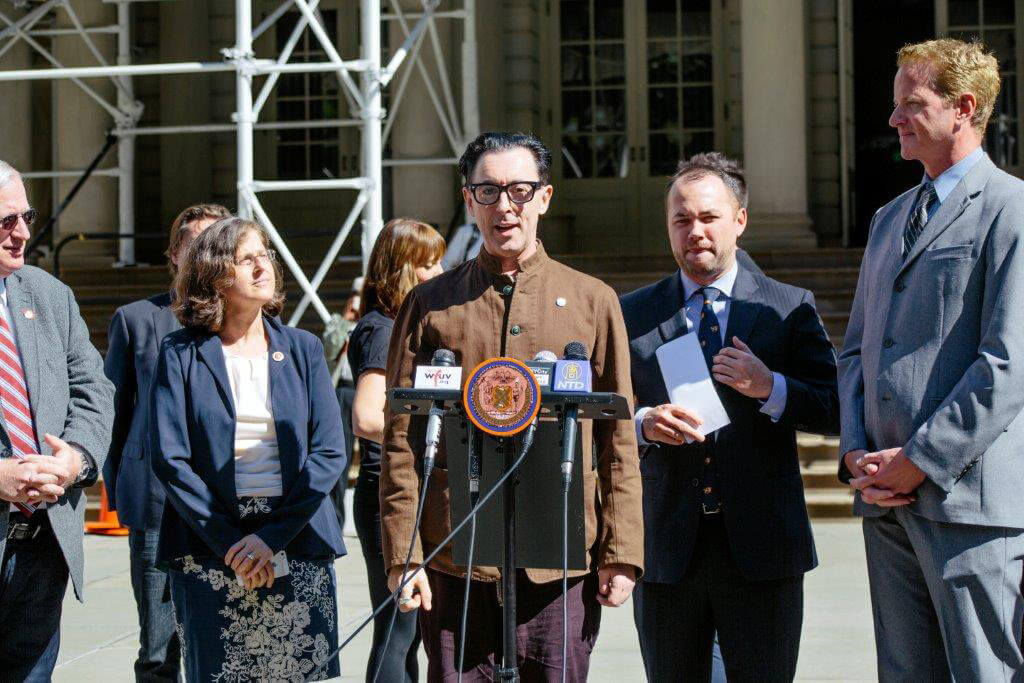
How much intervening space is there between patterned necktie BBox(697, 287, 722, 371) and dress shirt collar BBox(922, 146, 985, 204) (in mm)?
736

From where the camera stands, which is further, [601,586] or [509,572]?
[601,586]

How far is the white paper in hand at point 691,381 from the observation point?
13.1ft

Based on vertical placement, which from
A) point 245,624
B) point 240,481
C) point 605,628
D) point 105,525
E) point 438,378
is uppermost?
point 438,378

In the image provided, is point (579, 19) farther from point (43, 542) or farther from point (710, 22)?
point (43, 542)

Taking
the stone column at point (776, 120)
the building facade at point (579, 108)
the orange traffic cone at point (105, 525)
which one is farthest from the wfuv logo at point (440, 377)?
the building facade at point (579, 108)

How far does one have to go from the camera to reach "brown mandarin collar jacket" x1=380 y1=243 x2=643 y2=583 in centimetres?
354

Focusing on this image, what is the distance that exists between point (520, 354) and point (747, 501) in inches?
36.3

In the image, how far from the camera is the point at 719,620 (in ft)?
13.2

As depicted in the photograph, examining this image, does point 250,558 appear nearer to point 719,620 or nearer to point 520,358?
point 520,358

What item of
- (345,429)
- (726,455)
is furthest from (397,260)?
(345,429)

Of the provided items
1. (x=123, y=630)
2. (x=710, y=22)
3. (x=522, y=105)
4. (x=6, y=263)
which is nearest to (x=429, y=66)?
(x=522, y=105)

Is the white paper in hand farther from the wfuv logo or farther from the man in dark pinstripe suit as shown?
the wfuv logo

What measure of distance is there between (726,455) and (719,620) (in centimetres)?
47

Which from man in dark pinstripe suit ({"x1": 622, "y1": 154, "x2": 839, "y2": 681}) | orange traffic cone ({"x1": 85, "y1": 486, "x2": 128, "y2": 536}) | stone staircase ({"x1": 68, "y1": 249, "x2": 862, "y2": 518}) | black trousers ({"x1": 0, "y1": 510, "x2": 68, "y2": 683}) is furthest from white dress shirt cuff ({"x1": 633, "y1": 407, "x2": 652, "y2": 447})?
stone staircase ({"x1": 68, "y1": 249, "x2": 862, "y2": 518})
